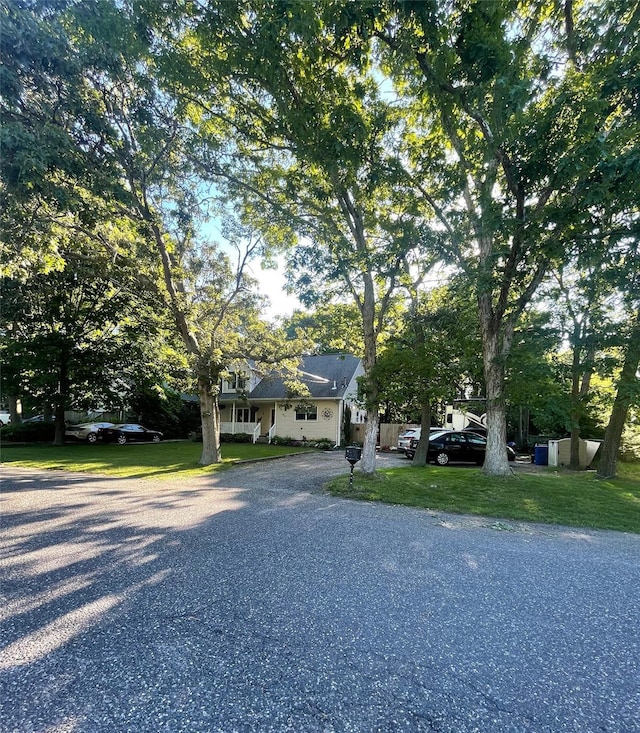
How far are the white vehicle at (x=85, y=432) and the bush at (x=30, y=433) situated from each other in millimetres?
886

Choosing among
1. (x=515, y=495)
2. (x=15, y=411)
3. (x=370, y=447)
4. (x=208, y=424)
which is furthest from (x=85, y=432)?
(x=515, y=495)

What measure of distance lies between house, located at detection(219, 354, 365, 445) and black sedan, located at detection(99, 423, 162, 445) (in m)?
4.88

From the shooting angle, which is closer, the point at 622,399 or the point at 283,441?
the point at 622,399

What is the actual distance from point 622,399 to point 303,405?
1539 cm

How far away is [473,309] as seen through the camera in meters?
13.7

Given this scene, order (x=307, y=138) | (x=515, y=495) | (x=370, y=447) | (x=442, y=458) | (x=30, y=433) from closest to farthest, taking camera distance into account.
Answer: (x=307, y=138) → (x=515, y=495) → (x=370, y=447) → (x=442, y=458) → (x=30, y=433)

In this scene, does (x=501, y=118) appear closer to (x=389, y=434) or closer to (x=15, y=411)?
(x=389, y=434)

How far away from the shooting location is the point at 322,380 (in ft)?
81.4

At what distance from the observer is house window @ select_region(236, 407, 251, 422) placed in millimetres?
28016

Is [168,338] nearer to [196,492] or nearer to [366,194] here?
[196,492]

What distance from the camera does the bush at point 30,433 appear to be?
22.5m

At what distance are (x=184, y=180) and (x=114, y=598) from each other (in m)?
11.3

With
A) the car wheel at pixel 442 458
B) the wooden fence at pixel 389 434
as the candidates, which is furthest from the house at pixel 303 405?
the car wheel at pixel 442 458

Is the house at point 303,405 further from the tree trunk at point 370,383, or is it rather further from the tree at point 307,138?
the tree at point 307,138
